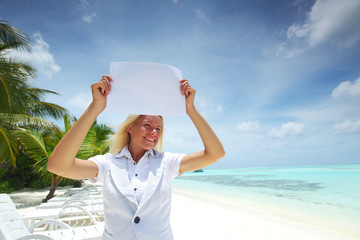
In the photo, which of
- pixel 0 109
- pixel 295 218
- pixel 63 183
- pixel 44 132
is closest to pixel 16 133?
pixel 0 109

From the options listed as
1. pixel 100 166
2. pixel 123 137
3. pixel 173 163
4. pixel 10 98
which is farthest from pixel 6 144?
pixel 173 163

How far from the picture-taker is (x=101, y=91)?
1250 mm

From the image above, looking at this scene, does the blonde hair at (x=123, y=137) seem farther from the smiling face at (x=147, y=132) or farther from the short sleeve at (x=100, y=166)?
the short sleeve at (x=100, y=166)

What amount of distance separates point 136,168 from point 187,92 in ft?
2.02

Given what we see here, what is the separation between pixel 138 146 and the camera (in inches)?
Result: 62.6

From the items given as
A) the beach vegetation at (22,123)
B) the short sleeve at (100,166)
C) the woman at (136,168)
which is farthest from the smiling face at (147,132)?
the beach vegetation at (22,123)

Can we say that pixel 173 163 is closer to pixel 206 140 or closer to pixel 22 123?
pixel 206 140

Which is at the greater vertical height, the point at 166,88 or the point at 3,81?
the point at 3,81

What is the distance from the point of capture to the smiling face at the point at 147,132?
1541mm

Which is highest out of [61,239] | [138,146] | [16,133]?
[16,133]

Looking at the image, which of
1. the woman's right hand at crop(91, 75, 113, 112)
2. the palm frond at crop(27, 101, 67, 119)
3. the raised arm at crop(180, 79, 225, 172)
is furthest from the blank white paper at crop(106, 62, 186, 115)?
the palm frond at crop(27, 101, 67, 119)

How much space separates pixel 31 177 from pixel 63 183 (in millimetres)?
2196

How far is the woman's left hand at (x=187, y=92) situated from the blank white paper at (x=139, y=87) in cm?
10

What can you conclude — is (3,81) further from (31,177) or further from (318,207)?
(318,207)
